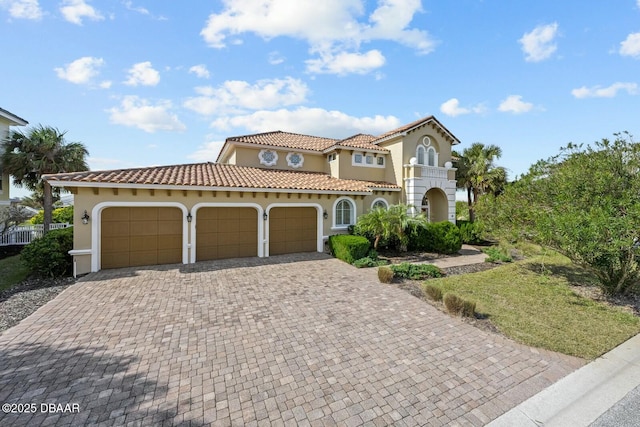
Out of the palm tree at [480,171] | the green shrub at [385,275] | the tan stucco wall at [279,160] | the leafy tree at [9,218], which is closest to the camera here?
the green shrub at [385,275]

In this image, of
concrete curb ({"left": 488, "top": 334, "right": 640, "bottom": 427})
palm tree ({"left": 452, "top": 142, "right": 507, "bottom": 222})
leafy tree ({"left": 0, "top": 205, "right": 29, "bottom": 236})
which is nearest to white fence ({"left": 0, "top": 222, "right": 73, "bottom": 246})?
leafy tree ({"left": 0, "top": 205, "right": 29, "bottom": 236})

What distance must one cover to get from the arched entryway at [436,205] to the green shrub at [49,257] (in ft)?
68.7

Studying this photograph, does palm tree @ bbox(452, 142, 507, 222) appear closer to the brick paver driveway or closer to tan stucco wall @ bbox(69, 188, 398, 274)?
tan stucco wall @ bbox(69, 188, 398, 274)

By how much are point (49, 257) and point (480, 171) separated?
97.0 feet

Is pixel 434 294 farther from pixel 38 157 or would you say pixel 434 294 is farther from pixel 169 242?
pixel 38 157

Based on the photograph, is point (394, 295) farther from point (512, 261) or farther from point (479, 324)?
point (512, 261)

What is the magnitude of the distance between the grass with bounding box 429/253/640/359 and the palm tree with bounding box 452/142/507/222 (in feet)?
44.0

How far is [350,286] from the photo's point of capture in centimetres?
984

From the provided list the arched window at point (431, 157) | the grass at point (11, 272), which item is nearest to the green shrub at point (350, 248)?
the arched window at point (431, 157)

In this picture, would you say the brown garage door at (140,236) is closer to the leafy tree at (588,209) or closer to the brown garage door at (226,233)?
the brown garage door at (226,233)

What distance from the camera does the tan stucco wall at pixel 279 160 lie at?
18.7m

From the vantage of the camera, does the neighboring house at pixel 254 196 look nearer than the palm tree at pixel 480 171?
Yes

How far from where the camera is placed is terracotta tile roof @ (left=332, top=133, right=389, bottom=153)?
19386 mm

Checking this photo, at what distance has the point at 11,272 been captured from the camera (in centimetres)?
1195
